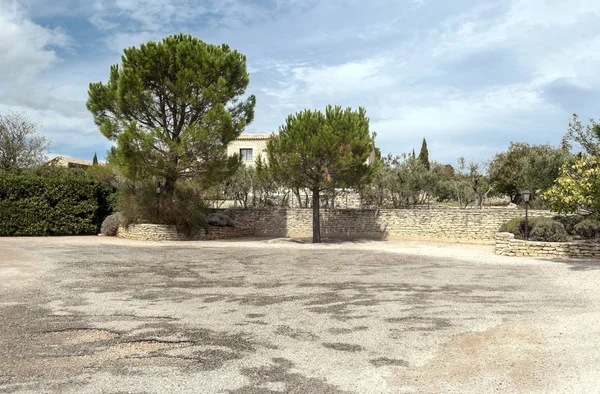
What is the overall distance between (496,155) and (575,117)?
15567mm

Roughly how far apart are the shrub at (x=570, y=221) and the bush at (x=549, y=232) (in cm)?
125

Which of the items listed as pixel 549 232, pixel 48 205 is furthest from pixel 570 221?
pixel 48 205

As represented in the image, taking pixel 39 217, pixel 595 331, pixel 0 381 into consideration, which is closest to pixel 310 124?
pixel 39 217

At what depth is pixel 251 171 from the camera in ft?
105

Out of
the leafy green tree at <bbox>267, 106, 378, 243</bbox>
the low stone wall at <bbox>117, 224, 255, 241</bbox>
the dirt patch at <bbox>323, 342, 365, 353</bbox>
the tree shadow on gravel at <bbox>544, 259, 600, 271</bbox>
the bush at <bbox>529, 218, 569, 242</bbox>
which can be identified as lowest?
the dirt patch at <bbox>323, 342, 365, 353</bbox>

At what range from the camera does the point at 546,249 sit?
615 inches

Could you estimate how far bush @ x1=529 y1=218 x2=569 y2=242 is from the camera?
16438 mm

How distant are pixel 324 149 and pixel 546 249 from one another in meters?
9.96

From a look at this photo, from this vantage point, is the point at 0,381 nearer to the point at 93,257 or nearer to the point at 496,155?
the point at 93,257

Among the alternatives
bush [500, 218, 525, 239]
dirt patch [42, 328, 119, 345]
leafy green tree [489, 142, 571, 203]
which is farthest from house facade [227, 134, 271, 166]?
dirt patch [42, 328, 119, 345]

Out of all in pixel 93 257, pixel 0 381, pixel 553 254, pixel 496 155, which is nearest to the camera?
pixel 0 381

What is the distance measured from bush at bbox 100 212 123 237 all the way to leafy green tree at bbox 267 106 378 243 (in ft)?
27.4

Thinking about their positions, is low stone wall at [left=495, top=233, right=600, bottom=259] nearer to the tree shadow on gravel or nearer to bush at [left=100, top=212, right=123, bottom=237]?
the tree shadow on gravel

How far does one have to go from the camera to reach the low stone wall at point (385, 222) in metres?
22.8
